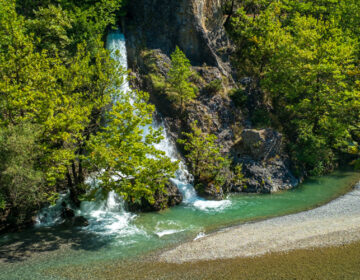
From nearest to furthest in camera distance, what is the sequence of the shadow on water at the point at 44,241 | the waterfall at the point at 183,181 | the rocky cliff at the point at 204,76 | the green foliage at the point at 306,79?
1. the shadow on water at the point at 44,241
2. the waterfall at the point at 183,181
3. the rocky cliff at the point at 204,76
4. the green foliage at the point at 306,79

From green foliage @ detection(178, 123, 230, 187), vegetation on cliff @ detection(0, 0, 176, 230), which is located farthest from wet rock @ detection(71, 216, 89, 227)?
green foliage @ detection(178, 123, 230, 187)

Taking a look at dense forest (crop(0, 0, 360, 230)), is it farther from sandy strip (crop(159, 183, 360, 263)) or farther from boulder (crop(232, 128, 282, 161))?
sandy strip (crop(159, 183, 360, 263))

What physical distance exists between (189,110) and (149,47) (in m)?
9.32

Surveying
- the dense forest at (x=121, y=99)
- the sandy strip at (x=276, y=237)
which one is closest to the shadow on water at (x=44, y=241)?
the dense forest at (x=121, y=99)

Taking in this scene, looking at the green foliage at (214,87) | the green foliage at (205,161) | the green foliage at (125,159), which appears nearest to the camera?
the green foliage at (125,159)

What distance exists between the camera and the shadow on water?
16.3 m

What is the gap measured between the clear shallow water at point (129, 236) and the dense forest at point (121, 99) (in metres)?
2.02

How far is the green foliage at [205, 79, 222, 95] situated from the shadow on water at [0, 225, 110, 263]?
62.5ft

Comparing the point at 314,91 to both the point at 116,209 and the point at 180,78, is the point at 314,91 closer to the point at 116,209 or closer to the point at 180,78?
the point at 180,78

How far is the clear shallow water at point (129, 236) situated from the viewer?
1544cm

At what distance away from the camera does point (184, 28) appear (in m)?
33.1

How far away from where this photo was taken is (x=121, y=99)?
73.4 ft

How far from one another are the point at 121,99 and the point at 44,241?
11.2 meters

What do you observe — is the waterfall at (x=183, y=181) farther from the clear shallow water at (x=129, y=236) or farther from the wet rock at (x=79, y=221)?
the wet rock at (x=79, y=221)
